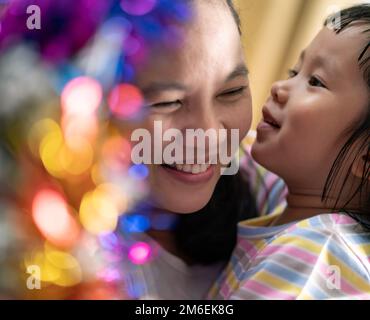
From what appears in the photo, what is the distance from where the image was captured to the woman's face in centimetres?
64

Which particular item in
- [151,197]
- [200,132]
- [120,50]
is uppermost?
[120,50]

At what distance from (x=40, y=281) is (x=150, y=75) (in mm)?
320

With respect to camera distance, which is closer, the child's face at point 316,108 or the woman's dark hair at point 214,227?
the child's face at point 316,108

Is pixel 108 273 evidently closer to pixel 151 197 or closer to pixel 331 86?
pixel 151 197

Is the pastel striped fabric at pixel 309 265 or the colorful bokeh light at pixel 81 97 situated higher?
the colorful bokeh light at pixel 81 97

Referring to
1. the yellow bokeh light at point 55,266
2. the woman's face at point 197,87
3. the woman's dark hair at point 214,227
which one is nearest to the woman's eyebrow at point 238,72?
the woman's face at point 197,87

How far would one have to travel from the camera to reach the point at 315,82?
0.77m

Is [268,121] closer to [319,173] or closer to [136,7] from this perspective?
[319,173]

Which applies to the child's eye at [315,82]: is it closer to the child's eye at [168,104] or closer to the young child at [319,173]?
the young child at [319,173]

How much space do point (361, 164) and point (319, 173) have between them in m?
0.07

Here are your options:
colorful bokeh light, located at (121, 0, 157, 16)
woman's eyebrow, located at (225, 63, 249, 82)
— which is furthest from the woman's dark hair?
colorful bokeh light, located at (121, 0, 157, 16)

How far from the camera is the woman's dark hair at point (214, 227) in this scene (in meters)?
0.87

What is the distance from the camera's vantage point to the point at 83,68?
2.12ft

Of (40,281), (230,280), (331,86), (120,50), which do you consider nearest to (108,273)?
(40,281)
